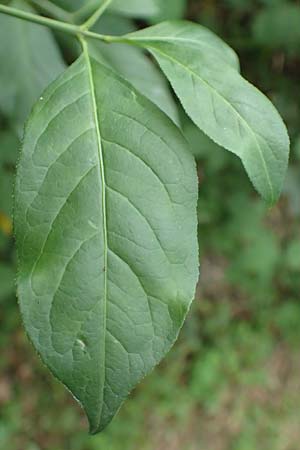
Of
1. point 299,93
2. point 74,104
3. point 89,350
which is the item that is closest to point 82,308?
point 89,350

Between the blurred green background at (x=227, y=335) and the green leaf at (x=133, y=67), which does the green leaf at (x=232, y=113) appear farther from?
the blurred green background at (x=227, y=335)

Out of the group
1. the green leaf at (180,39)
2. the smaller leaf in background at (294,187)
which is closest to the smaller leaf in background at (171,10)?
the smaller leaf in background at (294,187)

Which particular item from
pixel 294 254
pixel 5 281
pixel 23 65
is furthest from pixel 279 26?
pixel 23 65

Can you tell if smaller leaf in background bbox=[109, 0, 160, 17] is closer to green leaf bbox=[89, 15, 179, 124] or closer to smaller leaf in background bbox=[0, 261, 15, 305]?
green leaf bbox=[89, 15, 179, 124]

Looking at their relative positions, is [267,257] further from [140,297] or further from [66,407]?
[140,297]

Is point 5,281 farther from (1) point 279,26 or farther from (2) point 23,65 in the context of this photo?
(1) point 279,26

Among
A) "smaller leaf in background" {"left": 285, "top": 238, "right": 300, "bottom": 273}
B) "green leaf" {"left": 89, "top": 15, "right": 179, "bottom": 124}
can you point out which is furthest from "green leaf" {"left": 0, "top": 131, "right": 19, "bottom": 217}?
"smaller leaf in background" {"left": 285, "top": 238, "right": 300, "bottom": 273}
